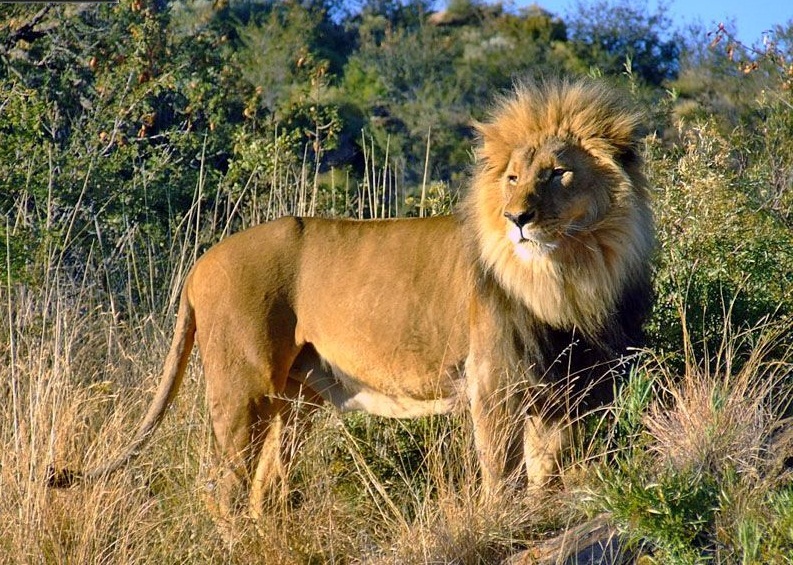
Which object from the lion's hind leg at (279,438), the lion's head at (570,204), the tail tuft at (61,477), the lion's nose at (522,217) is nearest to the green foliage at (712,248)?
the lion's head at (570,204)

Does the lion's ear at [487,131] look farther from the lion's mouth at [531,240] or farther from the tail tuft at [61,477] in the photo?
the tail tuft at [61,477]

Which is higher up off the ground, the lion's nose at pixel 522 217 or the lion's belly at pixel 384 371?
the lion's nose at pixel 522 217

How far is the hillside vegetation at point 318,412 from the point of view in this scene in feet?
13.0

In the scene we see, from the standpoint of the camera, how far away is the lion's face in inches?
168

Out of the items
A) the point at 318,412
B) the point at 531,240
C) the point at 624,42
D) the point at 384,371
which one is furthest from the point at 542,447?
the point at 624,42

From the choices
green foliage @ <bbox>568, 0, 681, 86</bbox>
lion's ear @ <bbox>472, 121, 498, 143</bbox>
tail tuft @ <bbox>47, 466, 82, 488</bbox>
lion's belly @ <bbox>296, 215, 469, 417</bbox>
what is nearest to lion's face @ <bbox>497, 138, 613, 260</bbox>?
lion's ear @ <bbox>472, 121, 498, 143</bbox>

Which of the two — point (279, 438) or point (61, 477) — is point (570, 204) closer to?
point (279, 438)

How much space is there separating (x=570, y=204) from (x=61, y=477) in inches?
80.6

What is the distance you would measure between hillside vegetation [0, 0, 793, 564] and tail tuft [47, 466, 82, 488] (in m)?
0.03

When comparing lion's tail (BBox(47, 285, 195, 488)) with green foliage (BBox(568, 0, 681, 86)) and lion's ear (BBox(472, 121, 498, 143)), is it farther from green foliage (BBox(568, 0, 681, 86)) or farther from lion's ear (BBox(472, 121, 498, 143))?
green foliage (BBox(568, 0, 681, 86))

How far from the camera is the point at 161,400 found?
505 cm

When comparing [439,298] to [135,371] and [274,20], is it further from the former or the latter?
[274,20]

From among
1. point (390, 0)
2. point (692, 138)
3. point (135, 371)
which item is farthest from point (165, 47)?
point (390, 0)

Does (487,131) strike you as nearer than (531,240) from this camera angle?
No
